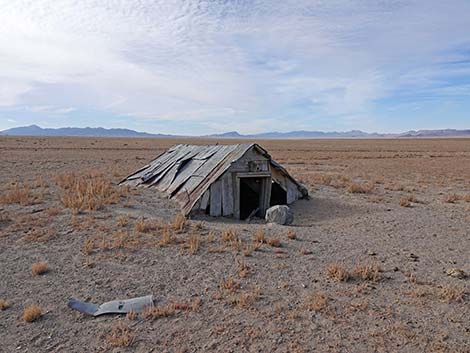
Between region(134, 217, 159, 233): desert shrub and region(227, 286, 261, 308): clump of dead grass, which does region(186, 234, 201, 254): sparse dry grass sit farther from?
region(227, 286, 261, 308): clump of dead grass

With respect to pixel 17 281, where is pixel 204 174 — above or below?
above

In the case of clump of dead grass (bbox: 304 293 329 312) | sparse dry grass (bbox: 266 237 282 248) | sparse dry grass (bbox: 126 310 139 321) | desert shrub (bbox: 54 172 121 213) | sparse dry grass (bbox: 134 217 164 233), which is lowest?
sparse dry grass (bbox: 126 310 139 321)

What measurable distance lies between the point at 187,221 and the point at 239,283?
406cm

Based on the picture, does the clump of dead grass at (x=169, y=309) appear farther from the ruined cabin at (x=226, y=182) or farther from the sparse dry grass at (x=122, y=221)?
the ruined cabin at (x=226, y=182)

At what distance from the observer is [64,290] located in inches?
257

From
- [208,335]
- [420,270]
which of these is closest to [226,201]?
[420,270]

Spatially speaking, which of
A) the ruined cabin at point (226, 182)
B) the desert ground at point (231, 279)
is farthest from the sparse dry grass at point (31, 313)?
the ruined cabin at point (226, 182)

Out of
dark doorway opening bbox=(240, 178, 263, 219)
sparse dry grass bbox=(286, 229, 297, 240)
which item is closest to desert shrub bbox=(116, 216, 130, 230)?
sparse dry grass bbox=(286, 229, 297, 240)

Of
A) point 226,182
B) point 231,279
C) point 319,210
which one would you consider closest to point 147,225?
point 226,182

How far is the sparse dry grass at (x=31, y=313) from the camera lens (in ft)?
18.1

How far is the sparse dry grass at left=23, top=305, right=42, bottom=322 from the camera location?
18.1ft

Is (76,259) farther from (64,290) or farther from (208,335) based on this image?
(208,335)

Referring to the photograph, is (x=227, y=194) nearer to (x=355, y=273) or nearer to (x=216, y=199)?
(x=216, y=199)

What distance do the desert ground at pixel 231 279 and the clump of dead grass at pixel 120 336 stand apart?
0.02 meters
